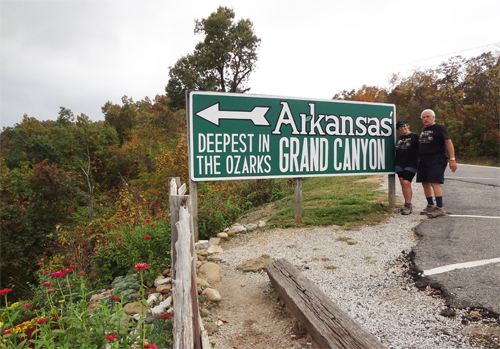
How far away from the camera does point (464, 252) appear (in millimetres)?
4176

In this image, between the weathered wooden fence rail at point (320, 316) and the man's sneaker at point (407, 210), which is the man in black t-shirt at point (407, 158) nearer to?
the man's sneaker at point (407, 210)

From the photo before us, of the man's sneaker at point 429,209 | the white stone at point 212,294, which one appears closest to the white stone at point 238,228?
the white stone at point 212,294

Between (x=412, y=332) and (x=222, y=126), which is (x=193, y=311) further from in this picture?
(x=222, y=126)

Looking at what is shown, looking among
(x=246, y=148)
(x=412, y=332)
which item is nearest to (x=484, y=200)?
(x=246, y=148)

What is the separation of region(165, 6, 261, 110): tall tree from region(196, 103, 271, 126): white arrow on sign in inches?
1004

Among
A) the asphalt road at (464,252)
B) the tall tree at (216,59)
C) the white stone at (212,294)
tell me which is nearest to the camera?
the asphalt road at (464,252)

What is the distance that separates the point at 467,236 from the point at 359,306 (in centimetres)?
277

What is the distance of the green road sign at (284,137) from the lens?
5.57 meters

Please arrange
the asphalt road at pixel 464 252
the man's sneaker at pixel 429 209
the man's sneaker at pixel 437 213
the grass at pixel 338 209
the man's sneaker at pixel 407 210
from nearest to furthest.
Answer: the asphalt road at pixel 464 252 < the man's sneaker at pixel 437 213 < the man's sneaker at pixel 429 209 < the grass at pixel 338 209 < the man's sneaker at pixel 407 210

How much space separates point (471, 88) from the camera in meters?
24.0

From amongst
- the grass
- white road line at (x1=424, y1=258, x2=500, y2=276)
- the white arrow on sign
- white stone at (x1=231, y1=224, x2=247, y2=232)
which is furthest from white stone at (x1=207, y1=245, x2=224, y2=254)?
white road line at (x1=424, y1=258, x2=500, y2=276)

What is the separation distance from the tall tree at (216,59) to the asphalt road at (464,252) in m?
26.6

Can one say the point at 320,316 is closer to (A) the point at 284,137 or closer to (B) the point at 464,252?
(B) the point at 464,252

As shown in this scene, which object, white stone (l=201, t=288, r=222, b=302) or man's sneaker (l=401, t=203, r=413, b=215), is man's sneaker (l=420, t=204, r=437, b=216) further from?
white stone (l=201, t=288, r=222, b=302)
